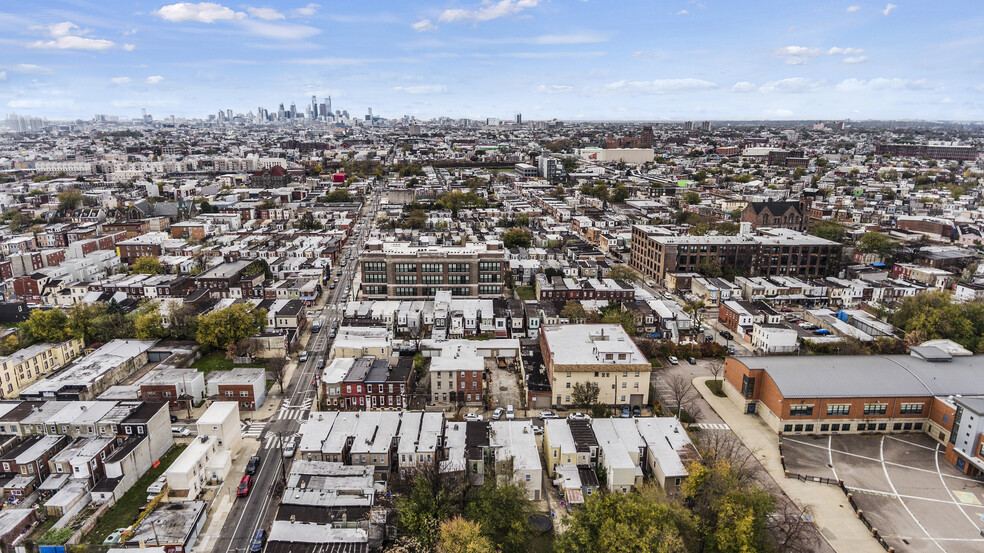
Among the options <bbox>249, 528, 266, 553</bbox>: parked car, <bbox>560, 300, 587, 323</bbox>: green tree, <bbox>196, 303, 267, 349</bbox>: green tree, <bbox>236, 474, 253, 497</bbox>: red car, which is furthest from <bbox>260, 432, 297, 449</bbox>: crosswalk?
<bbox>560, 300, 587, 323</bbox>: green tree

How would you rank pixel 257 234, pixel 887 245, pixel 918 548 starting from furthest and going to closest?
pixel 257 234 < pixel 887 245 < pixel 918 548

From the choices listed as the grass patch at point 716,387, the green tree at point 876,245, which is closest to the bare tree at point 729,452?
the grass patch at point 716,387

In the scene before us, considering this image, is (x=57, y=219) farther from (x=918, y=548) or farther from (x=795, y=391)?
(x=918, y=548)

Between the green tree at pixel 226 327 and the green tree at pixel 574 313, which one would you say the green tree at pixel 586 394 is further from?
the green tree at pixel 226 327

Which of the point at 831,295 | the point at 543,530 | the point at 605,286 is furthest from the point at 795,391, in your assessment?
the point at 831,295

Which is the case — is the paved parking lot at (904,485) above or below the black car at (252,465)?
below
